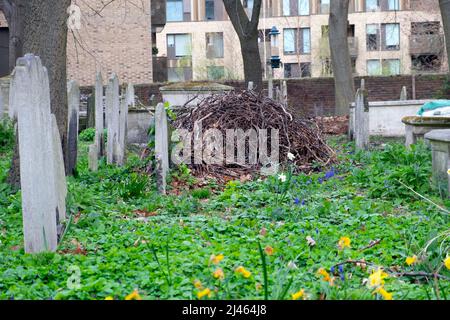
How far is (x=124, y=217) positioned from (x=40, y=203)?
229cm

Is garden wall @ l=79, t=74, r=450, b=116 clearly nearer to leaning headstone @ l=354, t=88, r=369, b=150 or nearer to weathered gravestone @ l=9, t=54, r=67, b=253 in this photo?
leaning headstone @ l=354, t=88, r=369, b=150

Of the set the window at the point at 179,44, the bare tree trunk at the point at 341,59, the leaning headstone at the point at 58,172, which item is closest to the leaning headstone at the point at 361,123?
the leaning headstone at the point at 58,172

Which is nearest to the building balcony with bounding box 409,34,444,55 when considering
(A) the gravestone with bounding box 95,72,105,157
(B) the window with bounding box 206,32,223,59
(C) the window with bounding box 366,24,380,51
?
(C) the window with bounding box 366,24,380,51

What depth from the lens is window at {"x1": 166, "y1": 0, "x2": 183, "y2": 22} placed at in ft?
185

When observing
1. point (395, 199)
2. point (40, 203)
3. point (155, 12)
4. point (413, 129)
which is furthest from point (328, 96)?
point (40, 203)

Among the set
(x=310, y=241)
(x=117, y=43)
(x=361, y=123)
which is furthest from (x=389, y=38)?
(x=310, y=241)

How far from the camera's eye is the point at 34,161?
7141 millimetres

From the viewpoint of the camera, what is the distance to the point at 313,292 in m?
5.43

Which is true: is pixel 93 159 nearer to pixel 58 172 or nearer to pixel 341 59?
pixel 58 172

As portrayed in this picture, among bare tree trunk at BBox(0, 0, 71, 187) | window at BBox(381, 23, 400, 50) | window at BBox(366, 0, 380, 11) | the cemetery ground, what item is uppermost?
window at BBox(366, 0, 380, 11)

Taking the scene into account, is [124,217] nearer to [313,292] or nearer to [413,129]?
[313,292]

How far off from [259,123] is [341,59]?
15.6m

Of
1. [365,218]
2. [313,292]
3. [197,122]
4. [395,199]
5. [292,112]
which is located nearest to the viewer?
[313,292]

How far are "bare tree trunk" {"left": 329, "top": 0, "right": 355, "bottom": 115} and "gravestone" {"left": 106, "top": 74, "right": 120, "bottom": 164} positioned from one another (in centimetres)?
1545
